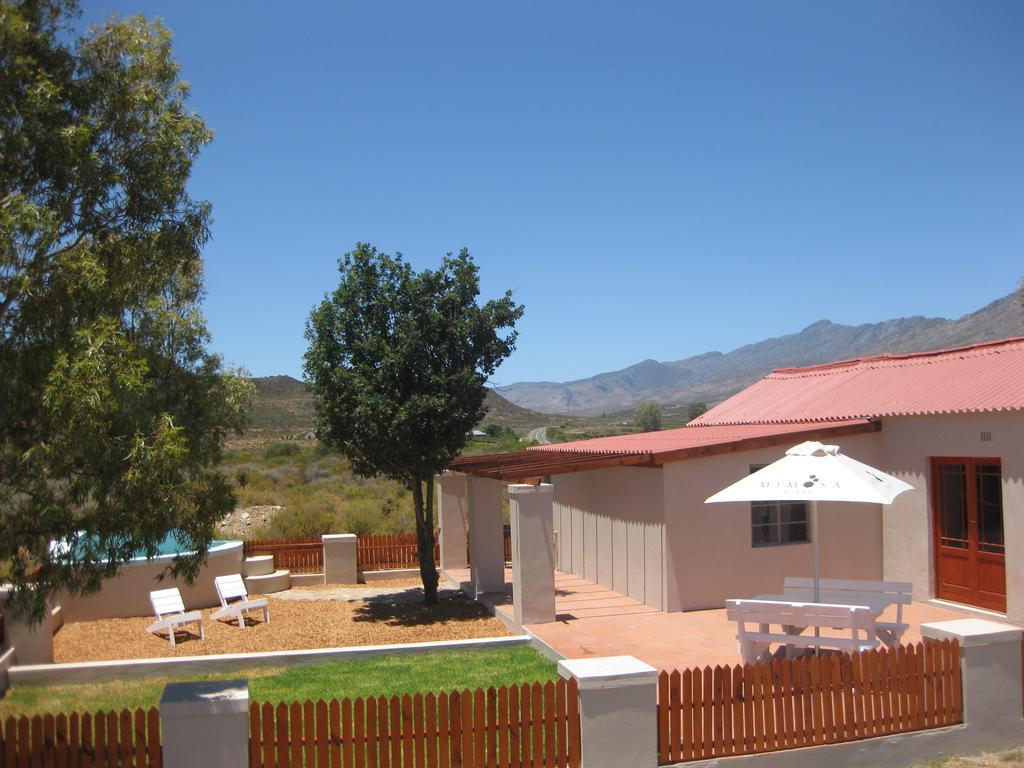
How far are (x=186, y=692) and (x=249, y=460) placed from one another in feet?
121

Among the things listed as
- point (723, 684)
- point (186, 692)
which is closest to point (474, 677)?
point (723, 684)

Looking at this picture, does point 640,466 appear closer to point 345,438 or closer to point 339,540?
point 345,438

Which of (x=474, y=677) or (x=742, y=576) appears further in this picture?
(x=742, y=576)

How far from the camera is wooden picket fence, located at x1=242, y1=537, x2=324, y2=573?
18562 mm

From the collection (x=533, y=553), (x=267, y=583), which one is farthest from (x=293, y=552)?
(x=533, y=553)

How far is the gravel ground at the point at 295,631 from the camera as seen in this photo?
12625mm

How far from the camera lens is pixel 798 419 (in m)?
15.6

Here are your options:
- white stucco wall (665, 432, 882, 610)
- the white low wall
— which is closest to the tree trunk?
the white low wall

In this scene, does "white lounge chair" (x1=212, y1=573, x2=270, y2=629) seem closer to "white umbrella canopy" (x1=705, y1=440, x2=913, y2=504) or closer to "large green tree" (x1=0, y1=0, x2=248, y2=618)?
"large green tree" (x1=0, y1=0, x2=248, y2=618)

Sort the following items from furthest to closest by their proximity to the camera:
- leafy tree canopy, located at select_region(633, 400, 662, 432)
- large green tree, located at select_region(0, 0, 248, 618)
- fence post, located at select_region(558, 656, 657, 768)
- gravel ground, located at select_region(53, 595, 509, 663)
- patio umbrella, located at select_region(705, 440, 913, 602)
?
leafy tree canopy, located at select_region(633, 400, 662, 432) < gravel ground, located at select_region(53, 595, 509, 663) < patio umbrella, located at select_region(705, 440, 913, 602) < fence post, located at select_region(558, 656, 657, 768) < large green tree, located at select_region(0, 0, 248, 618)

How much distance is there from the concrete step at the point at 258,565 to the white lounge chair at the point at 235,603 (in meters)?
2.14

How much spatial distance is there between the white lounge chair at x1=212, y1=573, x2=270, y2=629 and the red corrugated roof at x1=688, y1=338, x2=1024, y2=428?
31.1 feet

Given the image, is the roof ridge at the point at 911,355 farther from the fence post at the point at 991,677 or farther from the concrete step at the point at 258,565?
the concrete step at the point at 258,565

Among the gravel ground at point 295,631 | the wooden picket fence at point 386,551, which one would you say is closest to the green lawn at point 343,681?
the gravel ground at point 295,631
